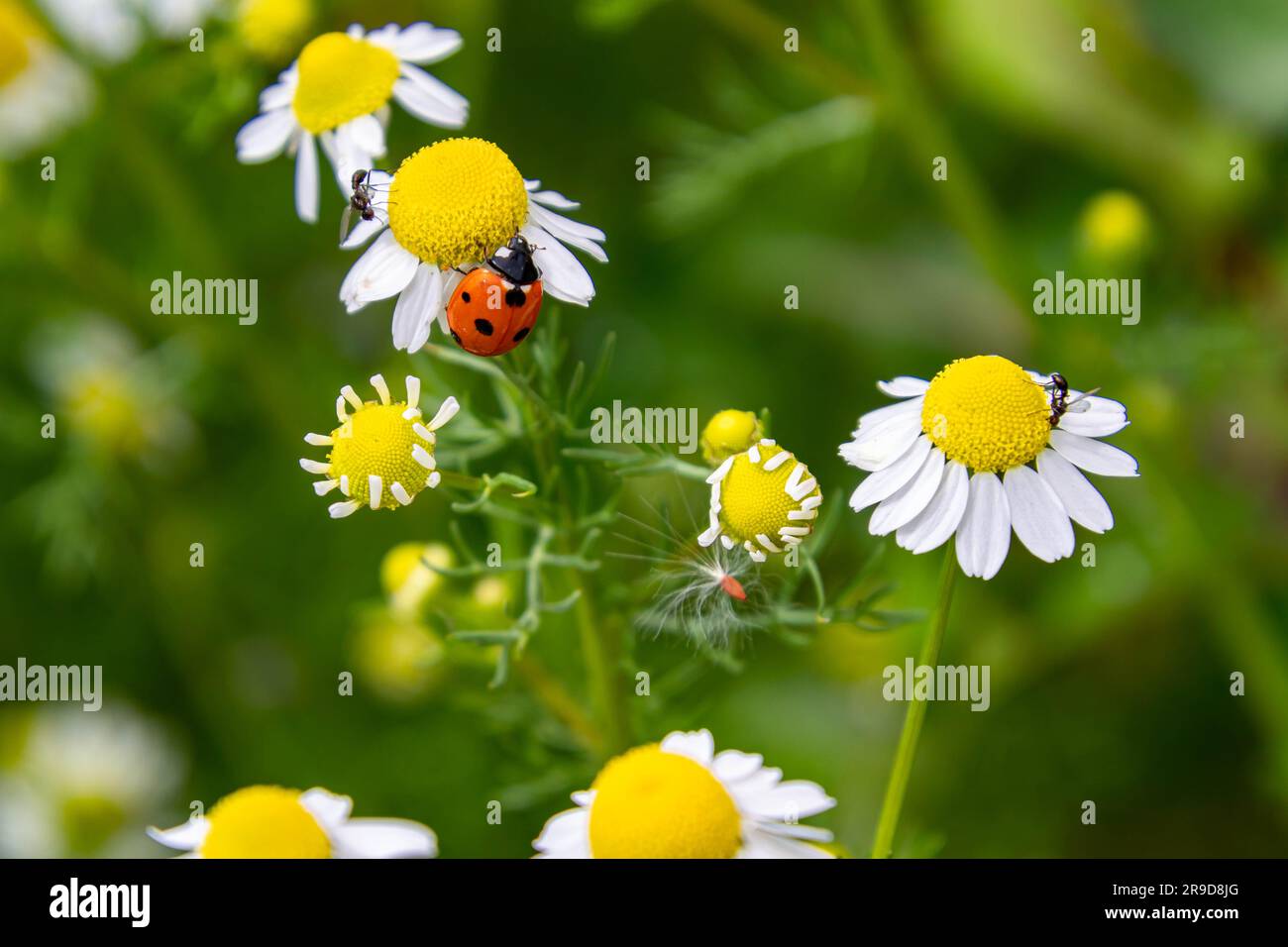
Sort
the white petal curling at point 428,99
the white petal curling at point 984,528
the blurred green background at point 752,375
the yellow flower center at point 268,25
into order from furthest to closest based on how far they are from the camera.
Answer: the blurred green background at point 752,375, the yellow flower center at point 268,25, the white petal curling at point 428,99, the white petal curling at point 984,528

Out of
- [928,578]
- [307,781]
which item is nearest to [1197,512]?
[928,578]

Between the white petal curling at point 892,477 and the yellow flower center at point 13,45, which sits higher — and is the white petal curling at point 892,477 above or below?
below

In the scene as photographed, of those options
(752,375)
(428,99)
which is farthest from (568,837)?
(752,375)

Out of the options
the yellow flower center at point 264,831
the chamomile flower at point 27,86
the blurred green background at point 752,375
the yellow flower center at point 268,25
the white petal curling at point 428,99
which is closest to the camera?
the yellow flower center at point 264,831

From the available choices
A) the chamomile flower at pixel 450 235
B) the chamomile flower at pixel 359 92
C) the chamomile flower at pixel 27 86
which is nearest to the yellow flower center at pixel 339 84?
the chamomile flower at pixel 359 92

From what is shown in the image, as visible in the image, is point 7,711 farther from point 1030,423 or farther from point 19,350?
point 1030,423

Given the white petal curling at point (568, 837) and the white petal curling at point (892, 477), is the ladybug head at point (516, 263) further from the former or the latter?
the white petal curling at point (568, 837)
